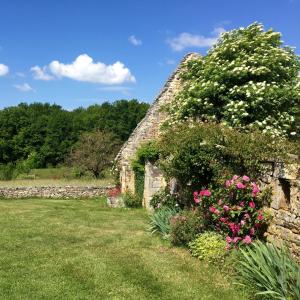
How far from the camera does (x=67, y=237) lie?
41.6ft

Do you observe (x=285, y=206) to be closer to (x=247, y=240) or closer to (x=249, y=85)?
(x=247, y=240)

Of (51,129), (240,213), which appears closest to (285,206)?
(240,213)

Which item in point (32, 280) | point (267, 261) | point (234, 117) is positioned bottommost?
point (32, 280)

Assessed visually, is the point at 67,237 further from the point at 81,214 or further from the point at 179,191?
the point at 81,214

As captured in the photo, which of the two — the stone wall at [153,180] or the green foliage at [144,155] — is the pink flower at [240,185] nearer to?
the green foliage at [144,155]

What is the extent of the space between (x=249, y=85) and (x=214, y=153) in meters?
5.69

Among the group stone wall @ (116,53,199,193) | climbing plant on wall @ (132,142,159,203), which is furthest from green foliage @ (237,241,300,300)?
stone wall @ (116,53,199,193)

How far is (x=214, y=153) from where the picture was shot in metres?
10.7

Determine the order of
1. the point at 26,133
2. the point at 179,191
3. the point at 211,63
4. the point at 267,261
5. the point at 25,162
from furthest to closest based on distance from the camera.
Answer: the point at 26,133, the point at 25,162, the point at 211,63, the point at 179,191, the point at 267,261

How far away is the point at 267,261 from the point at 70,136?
201ft

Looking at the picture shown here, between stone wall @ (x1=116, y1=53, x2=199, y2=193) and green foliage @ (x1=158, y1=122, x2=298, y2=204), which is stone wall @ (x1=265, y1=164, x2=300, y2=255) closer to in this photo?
green foliage @ (x1=158, y1=122, x2=298, y2=204)

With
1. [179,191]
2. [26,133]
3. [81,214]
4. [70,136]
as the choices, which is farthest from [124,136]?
[179,191]

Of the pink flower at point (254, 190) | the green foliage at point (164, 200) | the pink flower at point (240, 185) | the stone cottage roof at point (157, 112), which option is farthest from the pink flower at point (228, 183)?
the stone cottage roof at point (157, 112)

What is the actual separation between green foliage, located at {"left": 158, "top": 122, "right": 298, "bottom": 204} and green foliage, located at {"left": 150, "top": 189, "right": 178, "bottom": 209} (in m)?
1.47
